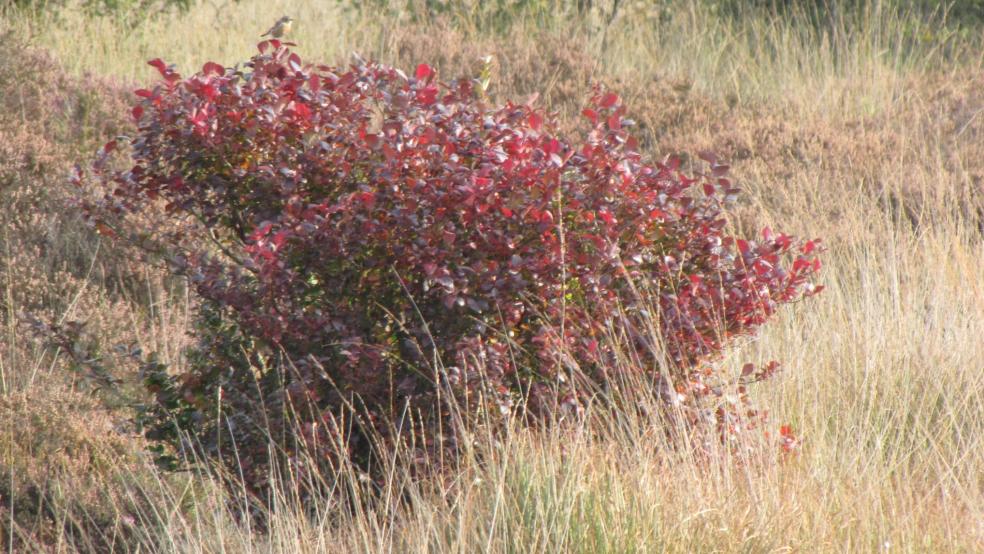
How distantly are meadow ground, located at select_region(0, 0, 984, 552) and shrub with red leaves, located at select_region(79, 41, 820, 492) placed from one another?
→ 234 millimetres

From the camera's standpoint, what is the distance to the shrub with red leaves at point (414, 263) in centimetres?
318

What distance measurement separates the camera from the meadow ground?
9.70 ft

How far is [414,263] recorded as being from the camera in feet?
10.5

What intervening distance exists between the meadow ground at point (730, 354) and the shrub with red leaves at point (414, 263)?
23 cm

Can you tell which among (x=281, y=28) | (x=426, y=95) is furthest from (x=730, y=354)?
(x=281, y=28)

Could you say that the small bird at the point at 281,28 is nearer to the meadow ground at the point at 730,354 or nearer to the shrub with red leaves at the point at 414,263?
the shrub with red leaves at the point at 414,263

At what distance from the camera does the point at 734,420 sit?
11.6ft

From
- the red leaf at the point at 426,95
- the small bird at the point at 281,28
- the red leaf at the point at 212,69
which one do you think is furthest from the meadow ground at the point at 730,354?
the small bird at the point at 281,28

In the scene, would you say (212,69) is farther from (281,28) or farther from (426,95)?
(426,95)

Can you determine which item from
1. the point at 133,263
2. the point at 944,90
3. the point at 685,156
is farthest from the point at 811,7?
the point at 133,263

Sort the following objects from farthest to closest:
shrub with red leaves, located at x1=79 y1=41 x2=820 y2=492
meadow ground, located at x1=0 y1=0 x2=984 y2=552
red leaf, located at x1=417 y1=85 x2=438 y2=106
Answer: red leaf, located at x1=417 y1=85 x2=438 y2=106 < shrub with red leaves, located at x1=79 y1=41 x2=820 y2=492 < meadow ground, located at x1=0 y1=0 x2=984 y2=552

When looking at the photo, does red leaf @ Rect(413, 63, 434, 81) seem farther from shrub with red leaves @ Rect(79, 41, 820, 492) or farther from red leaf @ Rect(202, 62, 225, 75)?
red leaf @ Rect(202, 62, 225, 75)

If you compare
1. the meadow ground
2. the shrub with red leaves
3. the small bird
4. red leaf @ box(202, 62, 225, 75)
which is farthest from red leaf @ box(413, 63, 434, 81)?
the meadow ground

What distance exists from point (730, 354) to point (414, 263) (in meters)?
1.23
